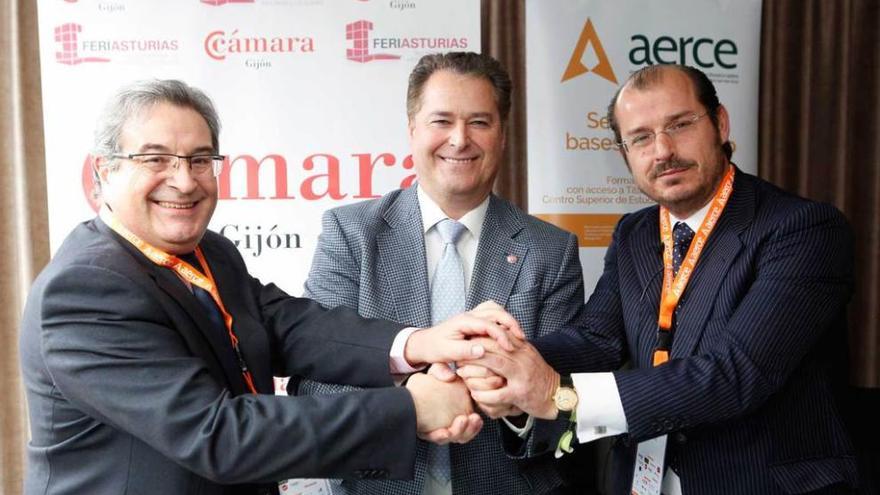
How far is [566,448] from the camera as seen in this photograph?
209 centimetres

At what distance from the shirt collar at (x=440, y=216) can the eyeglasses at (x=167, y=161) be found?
2.47ft

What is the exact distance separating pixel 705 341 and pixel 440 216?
853 mm

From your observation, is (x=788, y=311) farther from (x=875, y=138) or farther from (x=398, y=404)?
(x=875, y=138)

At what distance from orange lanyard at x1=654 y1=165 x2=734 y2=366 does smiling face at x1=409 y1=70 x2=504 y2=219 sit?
0.63 metres

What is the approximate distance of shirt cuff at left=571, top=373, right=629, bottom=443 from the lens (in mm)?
1929

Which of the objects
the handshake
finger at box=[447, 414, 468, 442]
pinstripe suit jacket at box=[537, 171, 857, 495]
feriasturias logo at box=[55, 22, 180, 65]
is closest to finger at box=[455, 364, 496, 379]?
the handshake

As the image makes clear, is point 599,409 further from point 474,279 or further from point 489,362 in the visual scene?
point 474,279

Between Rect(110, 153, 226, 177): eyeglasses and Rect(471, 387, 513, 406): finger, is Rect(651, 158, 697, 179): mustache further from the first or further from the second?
Rect(110, 153, 226, 177): eyeglasses

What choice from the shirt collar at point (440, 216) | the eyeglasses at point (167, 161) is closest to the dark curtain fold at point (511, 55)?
the shirt collar at point (440, 216)

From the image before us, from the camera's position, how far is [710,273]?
2.04m

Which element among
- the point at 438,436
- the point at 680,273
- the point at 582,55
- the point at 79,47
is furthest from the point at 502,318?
the point at 79,47

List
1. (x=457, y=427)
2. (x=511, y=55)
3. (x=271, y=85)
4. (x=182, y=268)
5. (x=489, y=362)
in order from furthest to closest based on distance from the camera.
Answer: (x=511, y=55), (x=271, y=85), (x=489, y=362), (x=457, y=427), (x=182, y=268)

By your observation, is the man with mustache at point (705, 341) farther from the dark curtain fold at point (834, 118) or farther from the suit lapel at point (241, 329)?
the dark curtain fold at point (834, 118)

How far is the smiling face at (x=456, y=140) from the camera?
2305mm
